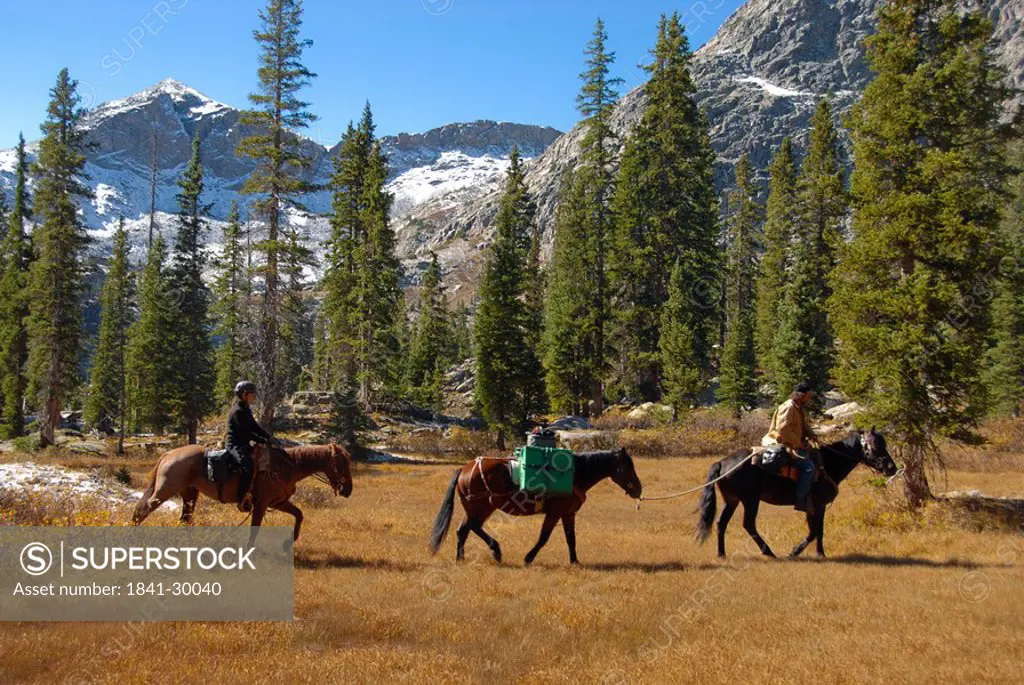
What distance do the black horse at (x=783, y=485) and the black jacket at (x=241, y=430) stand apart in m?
8.62

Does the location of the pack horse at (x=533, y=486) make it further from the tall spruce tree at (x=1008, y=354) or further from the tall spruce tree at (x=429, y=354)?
the tall spruce tree at (x=429, y=354)

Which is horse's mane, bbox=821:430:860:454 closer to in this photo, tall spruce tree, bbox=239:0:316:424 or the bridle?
the bridle

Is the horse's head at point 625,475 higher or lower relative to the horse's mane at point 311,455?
lower

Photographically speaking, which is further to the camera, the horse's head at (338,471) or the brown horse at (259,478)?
the horse's head at (338,471)

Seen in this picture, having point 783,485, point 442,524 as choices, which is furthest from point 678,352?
point 442,524

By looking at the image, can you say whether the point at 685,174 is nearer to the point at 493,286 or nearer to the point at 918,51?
the point at 493,286

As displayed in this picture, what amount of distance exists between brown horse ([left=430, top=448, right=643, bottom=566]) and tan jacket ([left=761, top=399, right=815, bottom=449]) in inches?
118

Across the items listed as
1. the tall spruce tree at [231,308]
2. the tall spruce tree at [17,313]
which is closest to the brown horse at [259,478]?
the tall spruce tree at [231,308]

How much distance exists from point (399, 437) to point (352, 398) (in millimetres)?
7954

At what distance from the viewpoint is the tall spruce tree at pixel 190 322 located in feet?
131

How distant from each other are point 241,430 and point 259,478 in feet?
2.90

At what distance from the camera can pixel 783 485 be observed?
1309cm

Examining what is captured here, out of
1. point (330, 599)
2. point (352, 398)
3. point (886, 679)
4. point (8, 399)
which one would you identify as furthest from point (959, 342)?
point (8, 399)

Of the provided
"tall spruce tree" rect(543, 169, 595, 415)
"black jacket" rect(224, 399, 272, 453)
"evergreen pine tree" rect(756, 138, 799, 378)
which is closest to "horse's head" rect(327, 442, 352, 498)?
"black jacket" rect(224, 399, 272, 453)
